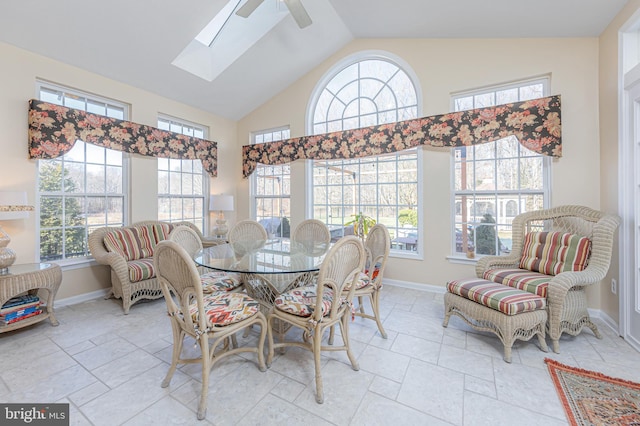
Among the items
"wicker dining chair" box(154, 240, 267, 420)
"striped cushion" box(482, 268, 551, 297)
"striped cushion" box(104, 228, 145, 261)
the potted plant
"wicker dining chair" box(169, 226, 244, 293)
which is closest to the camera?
"wicker dining chair" box(154, 240, 267, 420)

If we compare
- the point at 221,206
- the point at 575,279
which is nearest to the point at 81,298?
the point at 221,206

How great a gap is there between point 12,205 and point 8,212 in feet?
0.28

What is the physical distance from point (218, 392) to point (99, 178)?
329cm

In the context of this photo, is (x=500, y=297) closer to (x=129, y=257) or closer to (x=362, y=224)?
(x=362, y=224)

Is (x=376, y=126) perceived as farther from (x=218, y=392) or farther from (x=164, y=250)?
(x=218, y=392)

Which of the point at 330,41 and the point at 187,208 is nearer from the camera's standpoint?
the point at 330,41

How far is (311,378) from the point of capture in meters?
1.92

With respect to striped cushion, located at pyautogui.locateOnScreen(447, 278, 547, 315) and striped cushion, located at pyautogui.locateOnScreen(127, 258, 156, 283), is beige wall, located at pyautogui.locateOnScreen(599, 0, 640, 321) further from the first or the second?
striped cushion, located at pyautogui.locateOnScreen(127, 258, 156, 283)

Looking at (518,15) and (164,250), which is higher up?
(518,15)

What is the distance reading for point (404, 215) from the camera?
391 centimetres

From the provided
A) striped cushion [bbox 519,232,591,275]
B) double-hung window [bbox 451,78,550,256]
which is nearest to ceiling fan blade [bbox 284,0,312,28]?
double-hung window [bbox 451,78,550,256]

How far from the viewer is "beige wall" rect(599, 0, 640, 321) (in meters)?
2.51

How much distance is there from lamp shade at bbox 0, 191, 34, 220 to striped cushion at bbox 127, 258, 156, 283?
1048 mm

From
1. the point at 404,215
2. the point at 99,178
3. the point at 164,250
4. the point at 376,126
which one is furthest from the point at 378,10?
the point at 99,178
